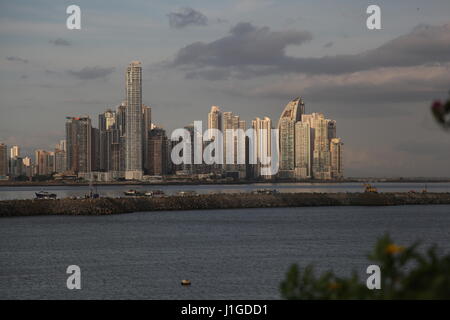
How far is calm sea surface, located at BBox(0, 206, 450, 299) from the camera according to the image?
31156mm

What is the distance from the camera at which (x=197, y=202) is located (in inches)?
3824

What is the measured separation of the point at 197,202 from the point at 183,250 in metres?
50.5

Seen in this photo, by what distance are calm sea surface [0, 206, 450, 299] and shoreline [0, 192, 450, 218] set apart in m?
4.87

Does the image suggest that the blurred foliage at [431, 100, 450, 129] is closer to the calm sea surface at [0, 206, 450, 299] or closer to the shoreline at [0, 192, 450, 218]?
the calm sea surface at [0, 206, 450, 299]

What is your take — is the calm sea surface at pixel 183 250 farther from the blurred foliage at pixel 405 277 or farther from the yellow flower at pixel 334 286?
the blurred foliage at pixel 405 277

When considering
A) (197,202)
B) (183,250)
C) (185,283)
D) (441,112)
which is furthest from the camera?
(197,202)

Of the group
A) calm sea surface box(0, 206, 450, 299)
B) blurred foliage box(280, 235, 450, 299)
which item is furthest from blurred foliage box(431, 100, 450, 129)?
calm sea surface box(0, 206, 450, 299)

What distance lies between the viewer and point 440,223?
73438 millimetres

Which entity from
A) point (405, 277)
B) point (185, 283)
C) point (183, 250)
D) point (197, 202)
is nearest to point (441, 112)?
point (405, 277)

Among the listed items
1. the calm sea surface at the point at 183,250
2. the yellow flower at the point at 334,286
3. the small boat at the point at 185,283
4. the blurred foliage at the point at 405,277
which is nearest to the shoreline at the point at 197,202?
the calm sea surface at the point at 183,250

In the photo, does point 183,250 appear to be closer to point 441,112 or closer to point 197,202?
point 441,112
